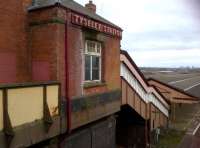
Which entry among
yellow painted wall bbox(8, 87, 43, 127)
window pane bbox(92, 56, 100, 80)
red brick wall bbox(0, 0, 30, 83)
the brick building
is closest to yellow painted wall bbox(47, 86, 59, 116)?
the brick building

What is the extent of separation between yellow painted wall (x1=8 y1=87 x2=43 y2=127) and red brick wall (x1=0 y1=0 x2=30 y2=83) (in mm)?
1116

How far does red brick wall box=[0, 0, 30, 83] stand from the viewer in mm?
7553

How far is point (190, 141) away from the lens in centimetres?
1903

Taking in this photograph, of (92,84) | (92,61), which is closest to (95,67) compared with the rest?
(92,61)

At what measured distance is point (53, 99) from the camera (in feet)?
25.5

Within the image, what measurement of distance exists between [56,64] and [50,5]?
1.70 meters

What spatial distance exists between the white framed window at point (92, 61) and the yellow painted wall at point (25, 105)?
2.84 m

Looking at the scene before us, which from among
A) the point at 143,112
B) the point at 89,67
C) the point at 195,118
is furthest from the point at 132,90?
the point at 195,118

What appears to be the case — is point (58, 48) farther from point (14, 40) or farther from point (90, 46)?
point (90, 46)

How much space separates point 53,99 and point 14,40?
2.03 meters

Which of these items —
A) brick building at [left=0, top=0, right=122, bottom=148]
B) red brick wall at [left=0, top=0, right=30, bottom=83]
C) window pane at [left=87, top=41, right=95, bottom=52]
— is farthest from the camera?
window pane at [left=87, top=41, right=95, bottom=52]

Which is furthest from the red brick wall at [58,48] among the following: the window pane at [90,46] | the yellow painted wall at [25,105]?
the yellow painted wall at [25,105]

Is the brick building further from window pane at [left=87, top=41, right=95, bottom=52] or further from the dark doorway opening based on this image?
the dark doorway opening

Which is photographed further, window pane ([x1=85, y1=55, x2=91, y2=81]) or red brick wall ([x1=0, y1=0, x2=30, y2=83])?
window pane ([x1=85, y1=55, x2=91, y2=81])
